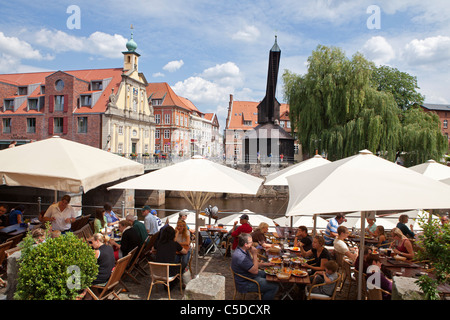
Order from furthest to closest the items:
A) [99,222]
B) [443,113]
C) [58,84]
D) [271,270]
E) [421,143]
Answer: [443,113]
[58,84]
[421,143]
[99,222]
[271,270]

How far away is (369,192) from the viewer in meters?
3.87

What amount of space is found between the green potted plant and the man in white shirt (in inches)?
258

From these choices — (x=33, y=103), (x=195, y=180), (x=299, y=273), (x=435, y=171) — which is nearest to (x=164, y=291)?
(x=195, y=180)

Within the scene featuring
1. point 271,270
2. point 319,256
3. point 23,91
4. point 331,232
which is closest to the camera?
point 271,270

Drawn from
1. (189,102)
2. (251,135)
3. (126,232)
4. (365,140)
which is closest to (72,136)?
(251,135)

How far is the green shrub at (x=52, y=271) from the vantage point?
3586 mm

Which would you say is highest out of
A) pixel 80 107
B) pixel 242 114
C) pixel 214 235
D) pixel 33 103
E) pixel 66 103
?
pixel 242 114

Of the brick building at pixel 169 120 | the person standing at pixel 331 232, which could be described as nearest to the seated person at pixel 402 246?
the person standing at pixel 331 232

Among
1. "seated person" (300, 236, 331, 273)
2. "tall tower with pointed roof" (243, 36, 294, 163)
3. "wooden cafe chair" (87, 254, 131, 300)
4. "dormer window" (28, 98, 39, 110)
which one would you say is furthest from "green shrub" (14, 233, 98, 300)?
"dormer window" (28, 98, 39, 110)

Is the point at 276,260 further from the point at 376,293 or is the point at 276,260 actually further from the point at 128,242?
the point at 128,242

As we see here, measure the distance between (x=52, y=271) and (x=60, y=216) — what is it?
3749 mm

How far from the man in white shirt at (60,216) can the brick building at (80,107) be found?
29.7m

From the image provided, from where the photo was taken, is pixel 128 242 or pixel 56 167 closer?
pixel 56 167
